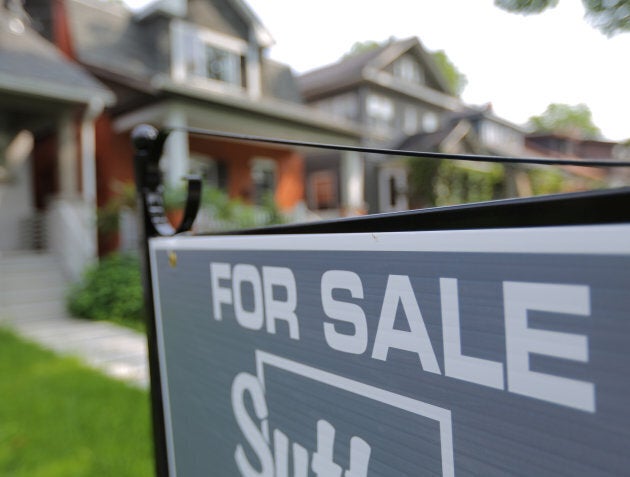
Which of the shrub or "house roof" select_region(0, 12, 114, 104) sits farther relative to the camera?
"house roof" select_region(0, 12, 114, 104)

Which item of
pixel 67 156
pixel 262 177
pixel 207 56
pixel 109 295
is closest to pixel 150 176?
pixel 109 295

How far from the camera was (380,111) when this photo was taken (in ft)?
56.5

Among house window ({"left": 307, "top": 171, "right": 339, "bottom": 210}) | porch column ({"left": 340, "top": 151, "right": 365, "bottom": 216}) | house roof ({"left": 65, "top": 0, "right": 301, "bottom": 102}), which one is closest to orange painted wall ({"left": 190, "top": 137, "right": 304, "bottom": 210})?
porch column ({"left": 340, "top": 151, "right": 365, "bottom": 216})

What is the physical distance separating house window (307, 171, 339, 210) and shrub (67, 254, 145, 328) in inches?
399

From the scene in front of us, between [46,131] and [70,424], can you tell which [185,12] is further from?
[70,424]

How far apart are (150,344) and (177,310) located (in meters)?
0.17

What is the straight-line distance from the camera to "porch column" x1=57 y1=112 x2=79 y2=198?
7.32 metres

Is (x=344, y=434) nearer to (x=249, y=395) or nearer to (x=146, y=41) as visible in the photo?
(x=249, y=395)

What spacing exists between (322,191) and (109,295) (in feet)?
36.3

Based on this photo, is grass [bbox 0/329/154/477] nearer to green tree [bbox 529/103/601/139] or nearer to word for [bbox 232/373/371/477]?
word for [bbox 232/373/371/477]

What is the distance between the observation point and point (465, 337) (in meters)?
0.53

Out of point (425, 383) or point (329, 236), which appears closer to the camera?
point (425, 383)

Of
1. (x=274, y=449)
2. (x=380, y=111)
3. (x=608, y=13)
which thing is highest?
(x=380, y=111)

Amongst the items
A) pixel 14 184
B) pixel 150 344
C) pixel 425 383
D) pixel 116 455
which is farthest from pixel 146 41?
pixel 425 383
